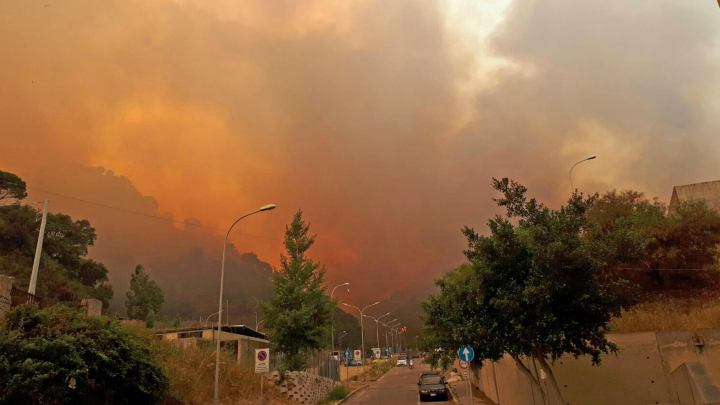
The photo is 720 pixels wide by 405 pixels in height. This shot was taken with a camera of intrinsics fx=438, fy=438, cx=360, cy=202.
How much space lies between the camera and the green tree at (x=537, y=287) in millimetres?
→ 13125

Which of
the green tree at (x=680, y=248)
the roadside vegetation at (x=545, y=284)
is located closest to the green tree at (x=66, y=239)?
the roadside vegetation at (x=545, y=284)

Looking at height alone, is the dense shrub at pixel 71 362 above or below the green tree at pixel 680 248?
below

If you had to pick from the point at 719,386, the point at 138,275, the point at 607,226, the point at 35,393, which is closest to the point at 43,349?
the point at 35,393

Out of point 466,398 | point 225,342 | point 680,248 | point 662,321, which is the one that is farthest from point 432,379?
point 680,248

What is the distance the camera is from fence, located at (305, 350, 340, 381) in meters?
34.2

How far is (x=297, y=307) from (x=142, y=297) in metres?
65.7

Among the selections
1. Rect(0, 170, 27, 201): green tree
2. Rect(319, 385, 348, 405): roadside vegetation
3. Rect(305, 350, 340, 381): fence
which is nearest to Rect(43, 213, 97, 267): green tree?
Rect(0, 170, 27, 201): green tree

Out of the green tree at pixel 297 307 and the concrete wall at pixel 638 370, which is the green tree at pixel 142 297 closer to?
the green tree at pixel 297 307

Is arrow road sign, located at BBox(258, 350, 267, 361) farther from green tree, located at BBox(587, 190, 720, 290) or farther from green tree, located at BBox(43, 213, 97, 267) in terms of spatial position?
green tree, located at BBox(43, 213, 97, 267)

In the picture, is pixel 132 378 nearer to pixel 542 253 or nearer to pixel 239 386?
pixel 239 386

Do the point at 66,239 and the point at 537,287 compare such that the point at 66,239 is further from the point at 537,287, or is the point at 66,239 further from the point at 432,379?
the point at 537,287

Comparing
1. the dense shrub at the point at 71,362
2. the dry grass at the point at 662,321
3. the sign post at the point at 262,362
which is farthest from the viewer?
the dry grass at the point at 662,321

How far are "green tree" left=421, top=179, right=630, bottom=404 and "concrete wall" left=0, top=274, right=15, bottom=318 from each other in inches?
621

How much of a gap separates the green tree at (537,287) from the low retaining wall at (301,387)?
52.4 ft
